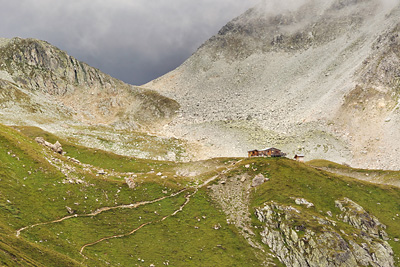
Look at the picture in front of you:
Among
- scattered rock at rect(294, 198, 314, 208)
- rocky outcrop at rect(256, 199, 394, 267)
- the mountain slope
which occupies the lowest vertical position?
rocky outcrop at rect(256, 199, 394, 267)

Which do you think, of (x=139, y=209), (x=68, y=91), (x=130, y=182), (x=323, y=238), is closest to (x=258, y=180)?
(x=323, y=238)

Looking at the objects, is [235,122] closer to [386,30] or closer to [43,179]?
[386,30]

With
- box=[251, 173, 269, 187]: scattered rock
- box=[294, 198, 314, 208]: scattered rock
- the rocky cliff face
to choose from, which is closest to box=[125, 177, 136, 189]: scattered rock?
box=[251, 173, 269, 187]: scattered rock

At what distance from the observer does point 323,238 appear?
4656 cm

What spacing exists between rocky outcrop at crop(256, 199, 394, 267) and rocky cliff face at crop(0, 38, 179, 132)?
120968mm

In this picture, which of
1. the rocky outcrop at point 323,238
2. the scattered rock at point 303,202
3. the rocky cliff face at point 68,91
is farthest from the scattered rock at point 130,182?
the rocky cliff face at point 68,91

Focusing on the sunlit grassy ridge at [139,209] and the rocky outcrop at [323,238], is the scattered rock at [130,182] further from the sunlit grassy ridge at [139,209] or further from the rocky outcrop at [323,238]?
the rocky outcrop at [323,238]

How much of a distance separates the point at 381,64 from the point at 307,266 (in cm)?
13629

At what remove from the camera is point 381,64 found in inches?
5487

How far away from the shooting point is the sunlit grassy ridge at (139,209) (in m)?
38.0

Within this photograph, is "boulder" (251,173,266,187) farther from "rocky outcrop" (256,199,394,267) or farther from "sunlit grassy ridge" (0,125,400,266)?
"rocky outcrop" (256,199,394,267)

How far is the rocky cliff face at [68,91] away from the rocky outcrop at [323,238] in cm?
12097

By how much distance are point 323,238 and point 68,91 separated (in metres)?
176

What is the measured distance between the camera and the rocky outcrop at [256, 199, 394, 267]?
45141mm
